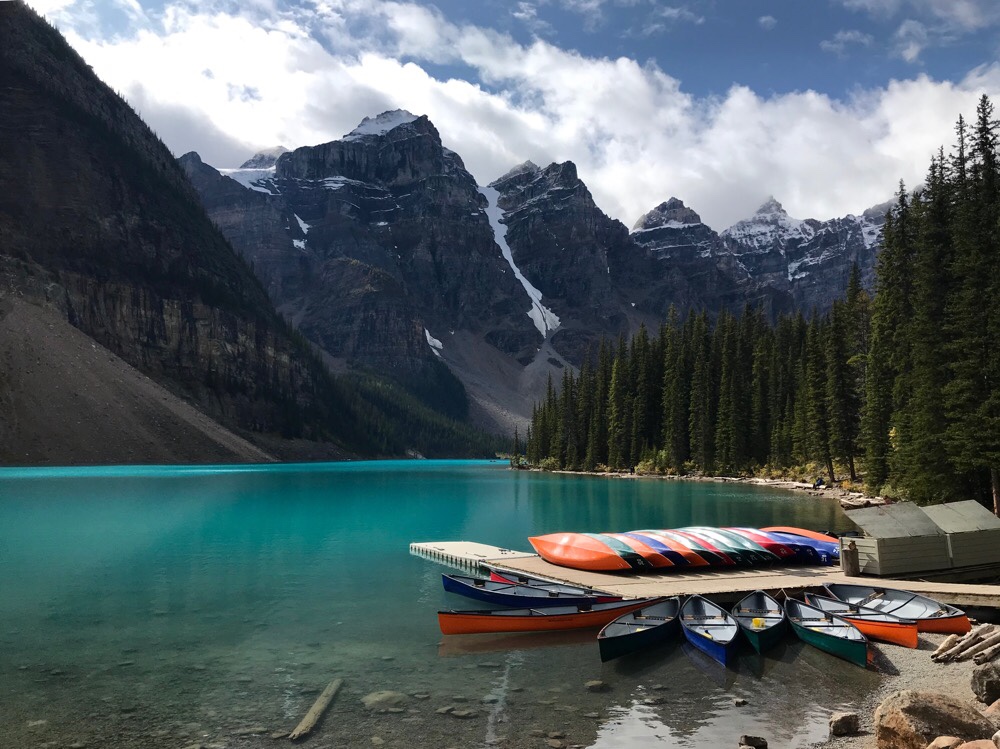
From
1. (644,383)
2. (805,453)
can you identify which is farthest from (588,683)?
(644,383)

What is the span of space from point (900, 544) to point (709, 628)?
979 cm

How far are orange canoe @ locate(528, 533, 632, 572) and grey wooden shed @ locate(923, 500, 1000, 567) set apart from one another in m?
11.1

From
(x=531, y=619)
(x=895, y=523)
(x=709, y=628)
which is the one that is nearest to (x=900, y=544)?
(x=895, y=523)

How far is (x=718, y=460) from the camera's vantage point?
10419cm

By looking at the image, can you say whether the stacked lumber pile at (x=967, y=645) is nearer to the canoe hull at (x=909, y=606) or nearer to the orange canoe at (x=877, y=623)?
the orange canoe at (x=877, y=623)

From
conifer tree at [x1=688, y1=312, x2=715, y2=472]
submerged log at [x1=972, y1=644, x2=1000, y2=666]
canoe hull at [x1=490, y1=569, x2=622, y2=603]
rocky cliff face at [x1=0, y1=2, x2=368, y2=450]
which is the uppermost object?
rocky cliff face at [x1=0, y1=2, x2=368, y2=450]

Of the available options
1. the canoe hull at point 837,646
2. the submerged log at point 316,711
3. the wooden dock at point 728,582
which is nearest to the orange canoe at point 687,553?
the wooden dock at point 728,582

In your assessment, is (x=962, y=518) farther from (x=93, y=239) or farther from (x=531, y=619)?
(x=93, y=239)

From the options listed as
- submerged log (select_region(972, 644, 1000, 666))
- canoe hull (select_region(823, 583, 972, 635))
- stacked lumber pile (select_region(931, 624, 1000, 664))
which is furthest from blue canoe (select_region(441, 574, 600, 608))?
submerged log (select_region(972, 644, 1000, 666))

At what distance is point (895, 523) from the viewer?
86.2 feet

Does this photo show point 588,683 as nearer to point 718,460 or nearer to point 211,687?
point 211,687

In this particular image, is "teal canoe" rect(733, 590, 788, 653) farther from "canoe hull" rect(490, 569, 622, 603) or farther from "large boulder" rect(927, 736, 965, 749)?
"large boulder" rect(927, 736, 965, 749)

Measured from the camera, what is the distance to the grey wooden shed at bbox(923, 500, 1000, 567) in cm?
2575

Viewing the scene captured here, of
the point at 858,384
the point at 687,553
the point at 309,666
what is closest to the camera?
the point at 309,666
